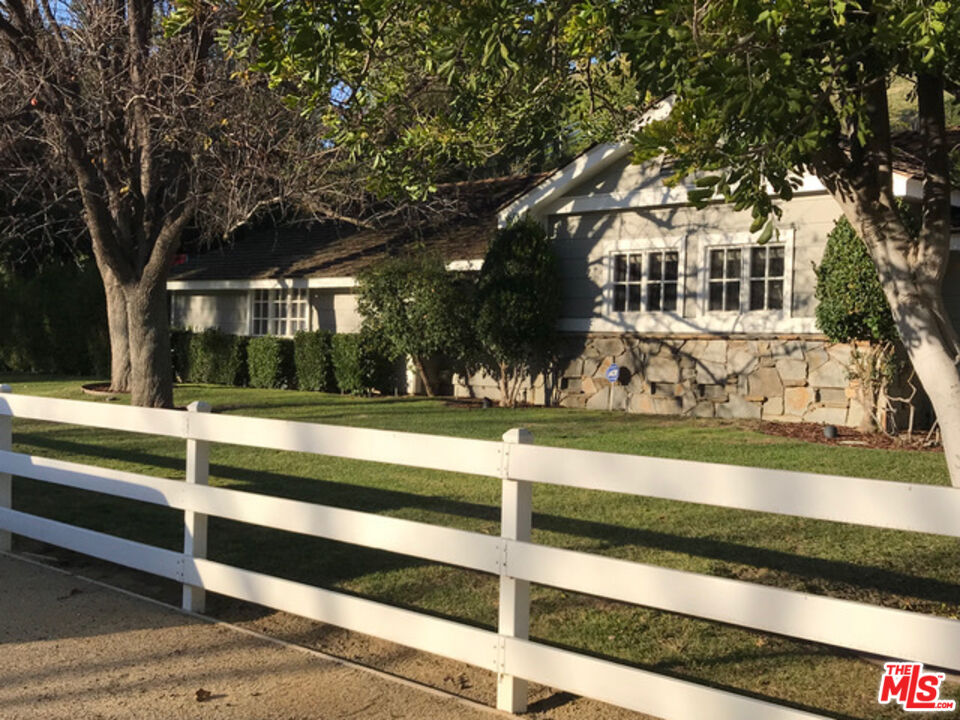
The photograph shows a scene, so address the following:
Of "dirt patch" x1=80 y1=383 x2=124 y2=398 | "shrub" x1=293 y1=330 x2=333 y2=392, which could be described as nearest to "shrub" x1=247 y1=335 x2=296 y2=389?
"shrub" x1=293 y1=330 x2=333 y2=392

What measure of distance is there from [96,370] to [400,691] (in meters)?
23.2

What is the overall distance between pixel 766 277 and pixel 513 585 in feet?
39.3

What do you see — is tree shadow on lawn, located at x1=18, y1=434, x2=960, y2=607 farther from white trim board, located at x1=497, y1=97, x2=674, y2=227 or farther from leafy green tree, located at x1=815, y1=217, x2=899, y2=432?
white trim board, located at x1=497, y1=97, x2=674, y2=227

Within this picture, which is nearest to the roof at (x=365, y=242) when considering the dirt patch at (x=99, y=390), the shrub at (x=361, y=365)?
the shrub at (x=361, y=365)

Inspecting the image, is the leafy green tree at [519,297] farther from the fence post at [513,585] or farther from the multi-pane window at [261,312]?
the fence post at [513,585]

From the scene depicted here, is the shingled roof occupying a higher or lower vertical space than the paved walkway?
higher

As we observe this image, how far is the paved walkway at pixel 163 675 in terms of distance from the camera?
4.71 metres

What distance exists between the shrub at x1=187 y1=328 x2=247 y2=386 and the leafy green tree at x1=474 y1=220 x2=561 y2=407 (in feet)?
24.7

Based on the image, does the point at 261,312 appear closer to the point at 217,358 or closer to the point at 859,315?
the point at 217,358

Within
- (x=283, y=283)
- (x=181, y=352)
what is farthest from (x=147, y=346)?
(x=181, y=352)

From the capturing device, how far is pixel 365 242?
2397 centimetres

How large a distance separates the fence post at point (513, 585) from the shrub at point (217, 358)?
64.3ft

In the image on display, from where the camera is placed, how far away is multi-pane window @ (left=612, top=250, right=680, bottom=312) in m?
17.2

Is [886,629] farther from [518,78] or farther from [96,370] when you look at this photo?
[96,370]
